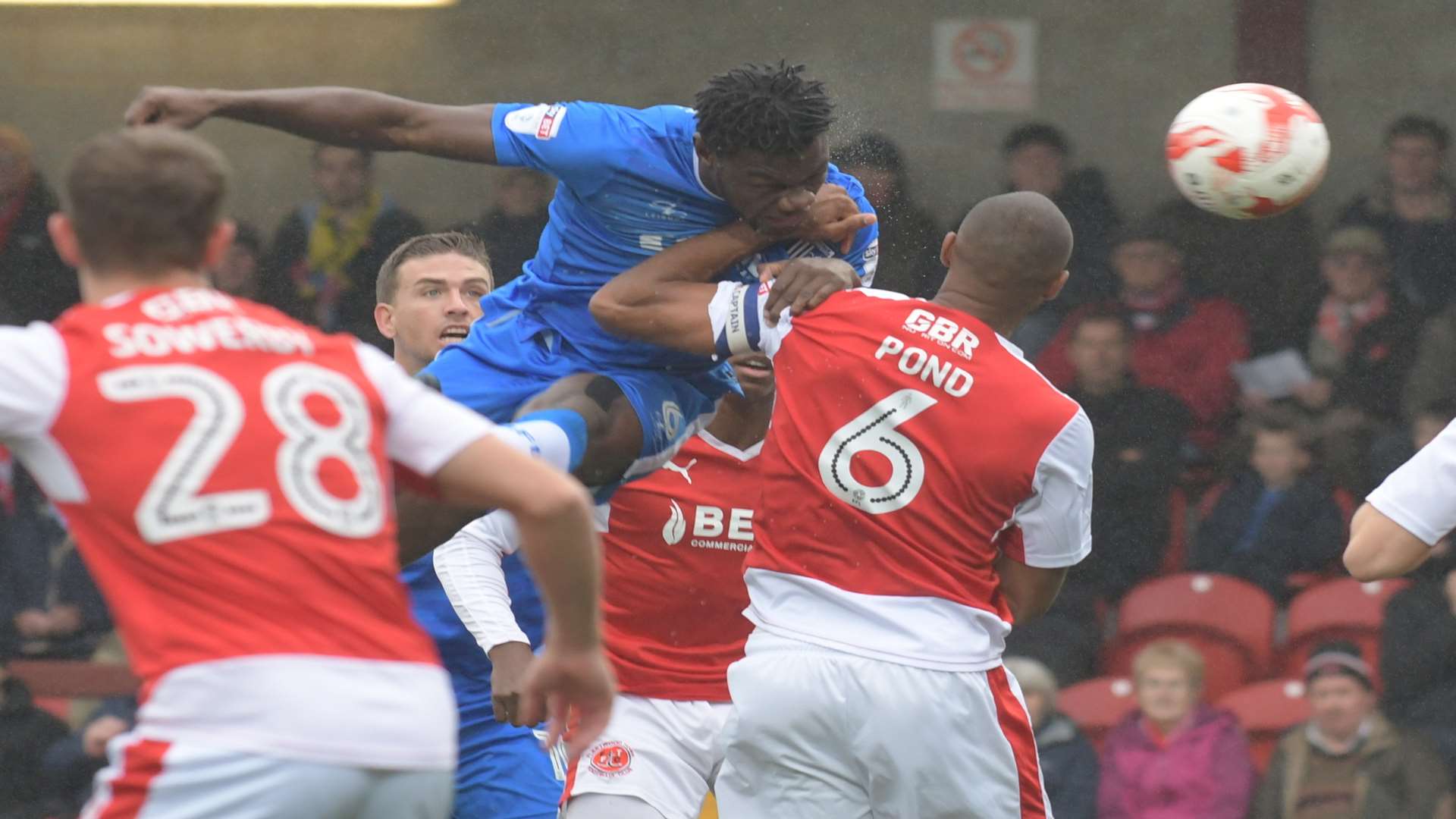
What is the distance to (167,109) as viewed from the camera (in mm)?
4098

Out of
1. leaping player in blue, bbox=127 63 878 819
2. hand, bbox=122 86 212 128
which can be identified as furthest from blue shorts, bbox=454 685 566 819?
hand, bbox=122 86 212 128

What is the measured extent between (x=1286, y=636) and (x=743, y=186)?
151 inches

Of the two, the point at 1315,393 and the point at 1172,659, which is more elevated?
the point at 1315,393

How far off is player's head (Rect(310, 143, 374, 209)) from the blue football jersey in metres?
3.72

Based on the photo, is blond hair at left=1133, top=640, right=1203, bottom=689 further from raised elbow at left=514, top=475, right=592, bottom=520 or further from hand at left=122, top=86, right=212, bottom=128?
raised elbow at left=514, top=475, right=592, bottom=520

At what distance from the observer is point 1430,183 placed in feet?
25.9

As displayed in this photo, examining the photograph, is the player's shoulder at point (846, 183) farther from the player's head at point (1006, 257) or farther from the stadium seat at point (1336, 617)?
the stadium seat at point (1336, 617)

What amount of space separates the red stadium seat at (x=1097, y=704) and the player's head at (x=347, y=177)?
3.68 meters

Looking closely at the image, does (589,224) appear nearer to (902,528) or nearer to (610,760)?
(902,528)

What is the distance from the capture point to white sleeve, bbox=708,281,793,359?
177 inches

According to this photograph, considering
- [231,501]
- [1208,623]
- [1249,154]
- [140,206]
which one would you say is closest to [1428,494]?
[1249,154]

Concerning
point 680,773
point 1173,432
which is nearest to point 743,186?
point 680,773

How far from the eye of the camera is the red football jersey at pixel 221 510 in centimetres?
269

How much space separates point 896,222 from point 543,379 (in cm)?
359
